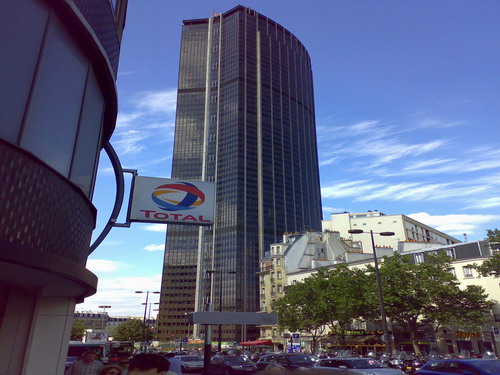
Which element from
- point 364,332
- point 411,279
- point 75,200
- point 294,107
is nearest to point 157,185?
point 75,200

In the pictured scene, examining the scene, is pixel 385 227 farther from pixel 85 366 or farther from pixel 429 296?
pixel 85 366

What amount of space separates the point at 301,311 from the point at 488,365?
142 feet

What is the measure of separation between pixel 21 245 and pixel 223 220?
441 feet

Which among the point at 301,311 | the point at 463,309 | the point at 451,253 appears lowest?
the point at 463,309

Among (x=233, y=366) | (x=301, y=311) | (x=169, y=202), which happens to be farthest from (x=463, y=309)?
(x=169, y=202)

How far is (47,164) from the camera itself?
8023 mm

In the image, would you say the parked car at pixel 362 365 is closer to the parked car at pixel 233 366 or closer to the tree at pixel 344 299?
the parked car at pixel 233 366

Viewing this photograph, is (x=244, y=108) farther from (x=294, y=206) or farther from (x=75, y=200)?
(x=75, y=200)

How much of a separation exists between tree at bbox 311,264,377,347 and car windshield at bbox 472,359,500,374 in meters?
31.2

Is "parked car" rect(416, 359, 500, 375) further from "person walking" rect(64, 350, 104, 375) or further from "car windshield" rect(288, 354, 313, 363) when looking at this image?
"person walking" rect(64, 350, 104, 375)

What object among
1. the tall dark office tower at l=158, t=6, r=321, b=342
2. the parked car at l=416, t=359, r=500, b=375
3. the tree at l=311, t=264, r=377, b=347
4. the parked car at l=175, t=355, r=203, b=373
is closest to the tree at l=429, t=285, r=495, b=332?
the tree at l=311, t=264, r=377, b=347

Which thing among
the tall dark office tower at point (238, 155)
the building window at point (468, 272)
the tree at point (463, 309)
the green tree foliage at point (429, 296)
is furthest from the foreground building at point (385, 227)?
the tall dark office tower at point (238, 155)

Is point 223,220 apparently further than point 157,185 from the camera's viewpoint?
Yes

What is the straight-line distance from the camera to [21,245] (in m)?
6.99
